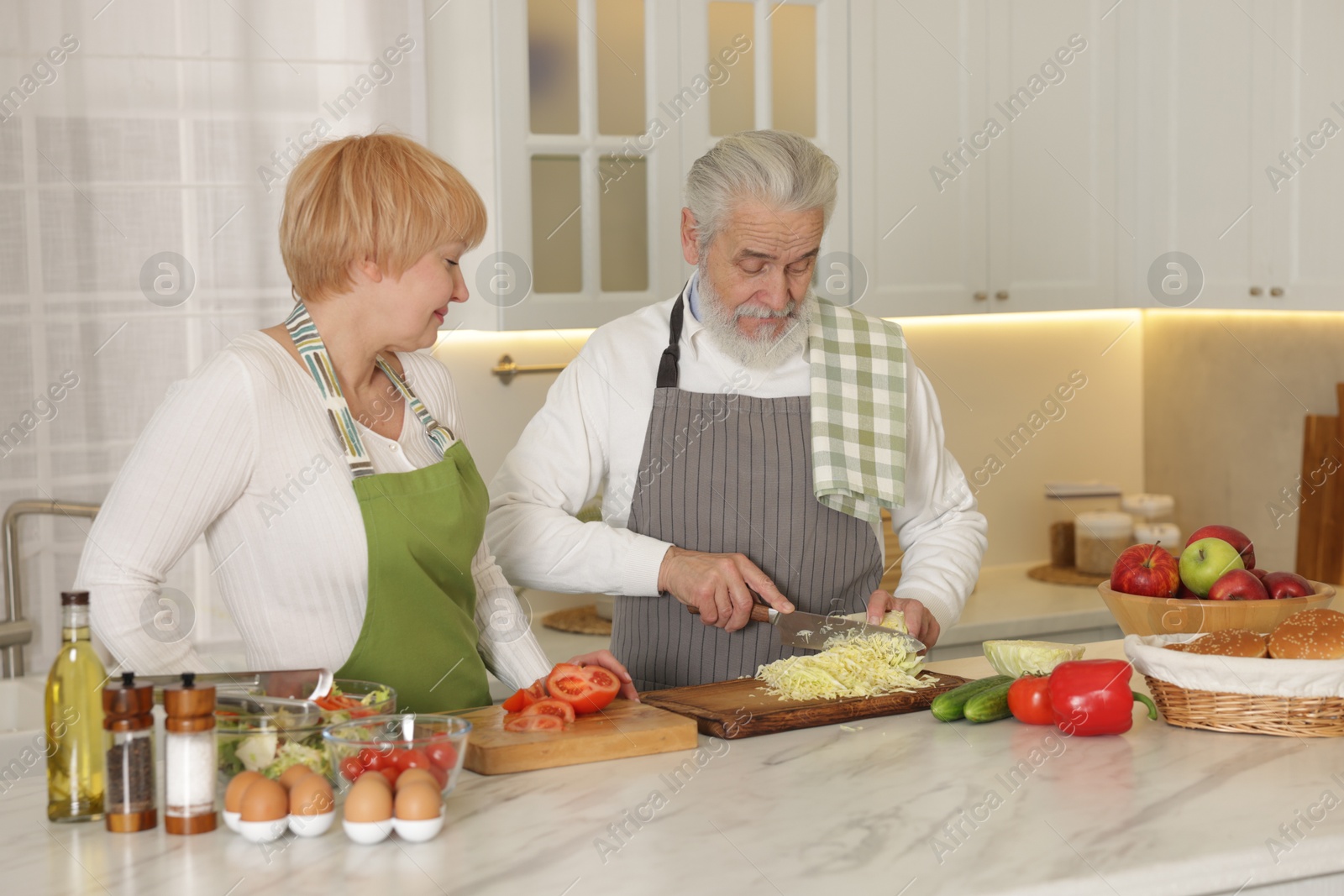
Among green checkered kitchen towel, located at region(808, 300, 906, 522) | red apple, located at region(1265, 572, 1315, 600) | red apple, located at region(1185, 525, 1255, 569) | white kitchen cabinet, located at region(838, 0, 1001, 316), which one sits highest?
white kitchen cabinet, located at region(838, 0, 1001, 316)

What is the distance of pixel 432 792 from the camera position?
132cm

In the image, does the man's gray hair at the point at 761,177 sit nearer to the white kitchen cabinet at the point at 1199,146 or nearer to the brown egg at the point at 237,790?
the brown egg at the point at 237,790

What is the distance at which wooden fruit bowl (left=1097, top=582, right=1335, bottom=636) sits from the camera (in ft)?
5.91

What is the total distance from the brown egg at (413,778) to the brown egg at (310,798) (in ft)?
0.22

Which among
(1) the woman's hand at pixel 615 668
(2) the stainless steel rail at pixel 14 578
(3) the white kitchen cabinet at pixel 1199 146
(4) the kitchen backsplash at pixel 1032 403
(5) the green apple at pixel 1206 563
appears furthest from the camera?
(4) the kitchen backsplash at pixel 1032 403

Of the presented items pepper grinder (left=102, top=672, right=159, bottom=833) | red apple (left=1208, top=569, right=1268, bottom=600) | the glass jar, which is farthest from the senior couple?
the glass jar

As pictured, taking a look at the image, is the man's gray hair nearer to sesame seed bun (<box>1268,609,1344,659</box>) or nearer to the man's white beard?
the man's white beard

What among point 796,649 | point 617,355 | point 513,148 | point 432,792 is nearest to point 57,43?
point 513,148

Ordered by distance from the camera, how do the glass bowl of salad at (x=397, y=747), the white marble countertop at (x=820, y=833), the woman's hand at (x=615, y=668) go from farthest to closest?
the woman's hand at (x=615, y=668) < the glass bowl of salad at (x=397, y=747) < the white marble countertop at (x=820, y=833)

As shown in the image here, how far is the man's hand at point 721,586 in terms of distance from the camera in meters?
1.98

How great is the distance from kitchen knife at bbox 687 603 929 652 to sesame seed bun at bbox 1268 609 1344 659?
472 millimetres

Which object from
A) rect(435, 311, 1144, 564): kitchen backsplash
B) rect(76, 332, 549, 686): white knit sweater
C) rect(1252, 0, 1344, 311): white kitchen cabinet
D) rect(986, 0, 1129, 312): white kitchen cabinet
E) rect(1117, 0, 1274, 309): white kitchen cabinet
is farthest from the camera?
rect(435, 311, 1144, 564): kitchen backsplash

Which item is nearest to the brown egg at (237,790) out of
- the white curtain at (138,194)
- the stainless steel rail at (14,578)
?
the stainless steel rail at (14,578)

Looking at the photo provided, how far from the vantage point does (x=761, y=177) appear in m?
2.07
